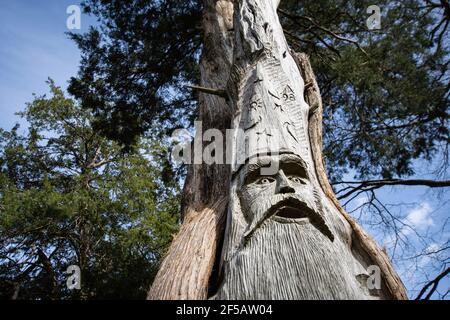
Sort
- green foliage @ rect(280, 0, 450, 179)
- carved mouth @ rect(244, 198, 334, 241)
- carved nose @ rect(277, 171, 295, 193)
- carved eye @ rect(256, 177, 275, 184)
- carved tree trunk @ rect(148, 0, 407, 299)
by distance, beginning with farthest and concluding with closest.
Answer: green foliage @ rect(280, 0, 450, 179)
carved eye @ rect(256, 177, 275, 184)
carved nose @ rect(277, 171, 295, 193)
carved mouth @ rect(244, 198, 334, 241)
carved tree trunk @ rect(148, 0, 407, 299)

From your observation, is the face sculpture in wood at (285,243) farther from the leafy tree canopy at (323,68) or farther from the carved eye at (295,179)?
the leafy tree canopy at (323,68)

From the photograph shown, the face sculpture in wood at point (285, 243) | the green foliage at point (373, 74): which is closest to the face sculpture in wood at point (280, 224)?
the face sculpture in wood at point (285, 243)

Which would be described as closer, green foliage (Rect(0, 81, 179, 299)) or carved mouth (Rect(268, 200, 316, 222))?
carved mouth (Rect(268, 200, 316, 222))

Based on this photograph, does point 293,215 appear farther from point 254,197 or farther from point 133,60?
point 133,60

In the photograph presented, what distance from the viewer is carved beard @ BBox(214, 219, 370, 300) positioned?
4.95ft

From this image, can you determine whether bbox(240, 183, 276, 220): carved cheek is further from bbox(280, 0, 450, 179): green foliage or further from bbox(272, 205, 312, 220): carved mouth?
bbox(280, 0, 450, 179): green foliage

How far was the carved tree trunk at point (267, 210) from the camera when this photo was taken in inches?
63.5

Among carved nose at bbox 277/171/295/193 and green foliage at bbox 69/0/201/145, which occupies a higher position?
green foliage at bbox 69/0/201/145

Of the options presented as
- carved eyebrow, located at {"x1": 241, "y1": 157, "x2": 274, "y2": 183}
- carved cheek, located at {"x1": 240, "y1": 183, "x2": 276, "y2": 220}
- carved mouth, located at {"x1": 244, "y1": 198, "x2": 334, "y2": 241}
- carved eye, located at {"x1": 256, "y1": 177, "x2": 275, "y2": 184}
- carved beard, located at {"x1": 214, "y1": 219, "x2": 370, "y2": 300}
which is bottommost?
carved beard, located at {"x1": 214, "y1": 219, "x2": 370, "y2": 300}

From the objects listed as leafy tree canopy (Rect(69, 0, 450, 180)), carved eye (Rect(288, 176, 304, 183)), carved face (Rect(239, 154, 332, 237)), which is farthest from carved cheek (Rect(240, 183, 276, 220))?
leafy tree canopy (Rect(69, 0, 450, 180))

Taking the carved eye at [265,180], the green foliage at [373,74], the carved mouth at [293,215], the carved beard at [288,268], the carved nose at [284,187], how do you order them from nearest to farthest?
1. the carved beard at [288,268]
2. the carved mouth at [293,215]
3. the carved nose at [284,187]
4. the carved eye at [265,180]
5. the green foliage at [373,74]

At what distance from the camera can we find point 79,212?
9.70m

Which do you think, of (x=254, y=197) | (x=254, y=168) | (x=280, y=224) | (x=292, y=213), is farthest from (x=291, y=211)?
(x=254, y=168)

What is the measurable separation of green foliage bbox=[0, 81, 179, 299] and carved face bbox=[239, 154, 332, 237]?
467 centimetres
